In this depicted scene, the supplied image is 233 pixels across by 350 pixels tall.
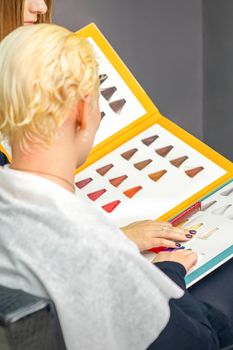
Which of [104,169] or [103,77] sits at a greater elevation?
[103,77]

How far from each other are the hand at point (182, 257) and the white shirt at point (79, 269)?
0.18 metres

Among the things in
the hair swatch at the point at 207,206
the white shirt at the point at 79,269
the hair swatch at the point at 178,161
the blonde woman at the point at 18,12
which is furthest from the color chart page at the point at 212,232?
the blonde woman at the point at 18,12

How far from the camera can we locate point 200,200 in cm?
119

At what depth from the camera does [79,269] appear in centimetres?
74

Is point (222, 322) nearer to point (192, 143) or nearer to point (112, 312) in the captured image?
point (112, 312)

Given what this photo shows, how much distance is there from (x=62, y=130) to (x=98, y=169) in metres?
0.50

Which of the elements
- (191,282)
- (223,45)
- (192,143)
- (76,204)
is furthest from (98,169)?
(223,45)

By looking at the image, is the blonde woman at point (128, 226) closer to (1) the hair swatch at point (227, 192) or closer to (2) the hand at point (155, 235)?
(2) the hand at point (155, 235)

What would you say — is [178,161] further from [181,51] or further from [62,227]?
[181,51]

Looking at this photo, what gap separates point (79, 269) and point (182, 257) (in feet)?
0.94

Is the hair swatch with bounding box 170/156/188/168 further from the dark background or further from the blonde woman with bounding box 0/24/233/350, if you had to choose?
the dark background

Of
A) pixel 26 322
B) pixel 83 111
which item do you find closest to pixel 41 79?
pixel 83 111

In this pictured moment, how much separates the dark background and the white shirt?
1.71 m

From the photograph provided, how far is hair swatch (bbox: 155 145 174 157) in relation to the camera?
1303 millimetres
